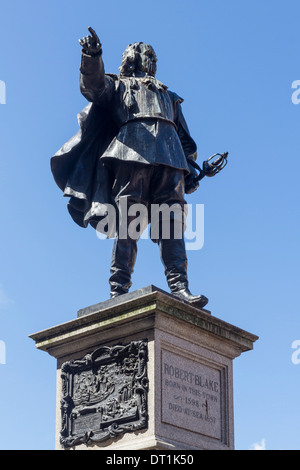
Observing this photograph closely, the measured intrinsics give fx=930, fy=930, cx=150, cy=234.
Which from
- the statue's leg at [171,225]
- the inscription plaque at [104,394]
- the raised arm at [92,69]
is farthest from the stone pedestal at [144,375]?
the raised arm at [92,69]

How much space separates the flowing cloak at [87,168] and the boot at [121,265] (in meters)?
0.27

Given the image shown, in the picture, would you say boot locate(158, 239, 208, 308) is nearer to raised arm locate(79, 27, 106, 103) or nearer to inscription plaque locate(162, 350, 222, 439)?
inscription plaque locate(162, 350, 222, 439)

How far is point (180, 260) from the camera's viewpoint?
9922 millimetres

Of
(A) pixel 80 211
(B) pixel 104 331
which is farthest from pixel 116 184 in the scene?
(B) pixel 104 331

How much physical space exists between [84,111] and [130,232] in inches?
60.2

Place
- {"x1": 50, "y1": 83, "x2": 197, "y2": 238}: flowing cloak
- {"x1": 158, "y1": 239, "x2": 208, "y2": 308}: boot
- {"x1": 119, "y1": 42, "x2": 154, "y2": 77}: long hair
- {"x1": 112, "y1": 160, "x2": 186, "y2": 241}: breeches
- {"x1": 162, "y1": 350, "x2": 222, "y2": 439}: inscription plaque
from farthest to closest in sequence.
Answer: {"x1": 119, "y1": 42, "x2": 154, "y2": 77}: long hair < {"x1": 50, "y1": 83, "x2": 197, "y2": 238}: flowing cloak < {"x1": 112, "y1": 160, "x2": 186, "y2": 241}: breeches < {"x1": 158, "y1": 239, "x2": 208, "y2": 308}: boot < {"x1": 162, "y1": 350, "x2": 222, "y2": 439}: inscription plaque

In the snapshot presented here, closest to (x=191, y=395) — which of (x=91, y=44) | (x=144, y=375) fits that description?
(x=144, y=375)

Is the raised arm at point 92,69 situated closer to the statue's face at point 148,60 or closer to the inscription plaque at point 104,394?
the statue's face at point 148,60

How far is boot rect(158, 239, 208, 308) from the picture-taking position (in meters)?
9.74

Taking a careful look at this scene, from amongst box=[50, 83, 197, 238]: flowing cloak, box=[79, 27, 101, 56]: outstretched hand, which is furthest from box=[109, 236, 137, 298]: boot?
box=[79, 27, 101, 56]: outstretched hand

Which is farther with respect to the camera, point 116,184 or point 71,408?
point 116,184

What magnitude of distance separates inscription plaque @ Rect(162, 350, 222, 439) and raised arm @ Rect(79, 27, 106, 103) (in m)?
2.95

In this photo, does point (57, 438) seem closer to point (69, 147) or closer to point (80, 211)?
point (80, 211)
